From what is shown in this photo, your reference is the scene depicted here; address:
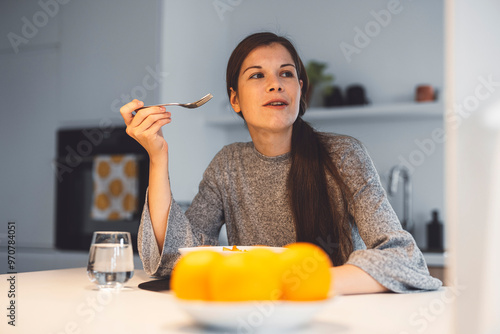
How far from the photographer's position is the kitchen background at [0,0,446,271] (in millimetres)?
2820

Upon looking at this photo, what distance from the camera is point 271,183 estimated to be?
4.94ft

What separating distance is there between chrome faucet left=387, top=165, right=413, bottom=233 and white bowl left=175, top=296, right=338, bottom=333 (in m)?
2.39

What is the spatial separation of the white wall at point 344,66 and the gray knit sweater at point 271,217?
123 cm

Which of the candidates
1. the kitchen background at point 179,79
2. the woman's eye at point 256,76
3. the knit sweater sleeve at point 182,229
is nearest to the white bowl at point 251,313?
the knit sweater sleeve at point 182,229

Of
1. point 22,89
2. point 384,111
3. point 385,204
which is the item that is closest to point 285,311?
point 385,204

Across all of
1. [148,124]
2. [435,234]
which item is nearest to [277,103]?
[148,124]

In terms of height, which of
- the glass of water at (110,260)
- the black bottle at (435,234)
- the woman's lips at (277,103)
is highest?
the woman's lips at (277,103)

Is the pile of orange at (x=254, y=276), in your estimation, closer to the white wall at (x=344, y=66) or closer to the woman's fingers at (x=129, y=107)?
the woman's fingers at (x=129, y=107)

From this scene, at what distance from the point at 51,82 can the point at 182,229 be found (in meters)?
2.15

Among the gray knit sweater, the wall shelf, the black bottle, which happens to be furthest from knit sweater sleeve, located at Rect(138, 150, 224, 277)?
the black bottle

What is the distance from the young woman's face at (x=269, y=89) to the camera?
143 centimetres

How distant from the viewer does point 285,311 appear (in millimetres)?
528

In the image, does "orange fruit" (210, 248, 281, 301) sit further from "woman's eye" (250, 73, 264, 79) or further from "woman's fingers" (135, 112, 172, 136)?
"woman's eye" (250, 73, 264, 79)

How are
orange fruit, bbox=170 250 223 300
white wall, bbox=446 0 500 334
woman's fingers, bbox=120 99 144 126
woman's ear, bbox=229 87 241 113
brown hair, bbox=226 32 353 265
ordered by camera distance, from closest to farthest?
1. white wall, bbox=446 0 500 334
2. orange fruit, bbox=170 250 223 300
3. woman's fingers, bbox=120 99 144 126
4. brown hair, bbox=226 32 353 265
5. woman's ear, bbox=229 87 241 113
